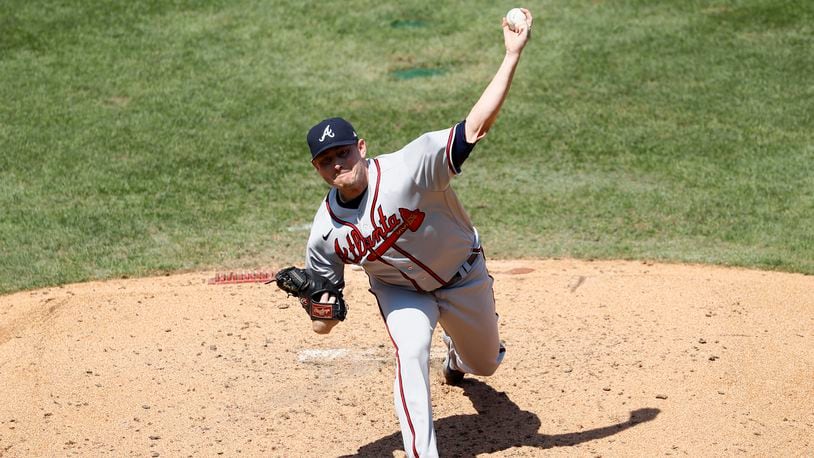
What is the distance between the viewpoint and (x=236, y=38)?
41.1 ft

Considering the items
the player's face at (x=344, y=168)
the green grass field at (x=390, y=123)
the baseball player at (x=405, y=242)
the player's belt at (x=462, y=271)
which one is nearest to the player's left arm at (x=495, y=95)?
the baseball player at (x=405, y=242)

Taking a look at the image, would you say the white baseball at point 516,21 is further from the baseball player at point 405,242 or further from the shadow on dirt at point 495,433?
the shadow on dirt at point 495,433

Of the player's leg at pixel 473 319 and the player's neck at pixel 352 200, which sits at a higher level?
the player's neck at pixel 352 200

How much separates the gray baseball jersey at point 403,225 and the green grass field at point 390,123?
10.2 ft

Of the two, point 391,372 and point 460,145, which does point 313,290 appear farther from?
point 391,372

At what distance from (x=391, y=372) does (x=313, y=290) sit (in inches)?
53.5

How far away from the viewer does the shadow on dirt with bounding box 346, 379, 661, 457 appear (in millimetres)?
5418

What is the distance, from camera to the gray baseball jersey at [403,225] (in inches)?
193

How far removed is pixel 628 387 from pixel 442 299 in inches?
51.3

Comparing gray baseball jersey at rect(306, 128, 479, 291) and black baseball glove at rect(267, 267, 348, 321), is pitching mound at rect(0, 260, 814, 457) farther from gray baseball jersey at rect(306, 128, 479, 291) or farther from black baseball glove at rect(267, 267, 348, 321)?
gray baseball jersey at rect(306, 128, 479, 291)

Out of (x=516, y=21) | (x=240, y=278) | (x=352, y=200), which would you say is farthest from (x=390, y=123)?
(x=516, y=21)

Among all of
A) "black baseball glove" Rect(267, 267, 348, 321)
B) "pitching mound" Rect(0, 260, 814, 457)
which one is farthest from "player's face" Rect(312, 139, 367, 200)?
"pitching mound" Rect(0, 260, 814, 457)

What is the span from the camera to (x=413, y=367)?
4.91m

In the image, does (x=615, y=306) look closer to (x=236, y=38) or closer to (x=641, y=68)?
(x=641, y=68)
